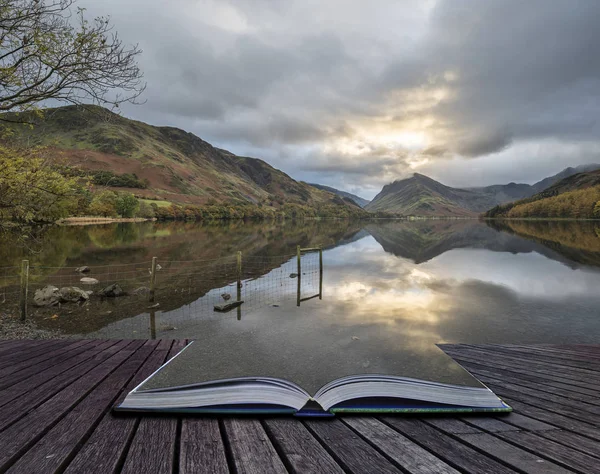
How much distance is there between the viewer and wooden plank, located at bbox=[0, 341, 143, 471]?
9.47 ft

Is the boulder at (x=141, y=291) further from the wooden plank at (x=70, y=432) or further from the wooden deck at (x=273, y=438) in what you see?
the wooden plank at (x=70, y=432)

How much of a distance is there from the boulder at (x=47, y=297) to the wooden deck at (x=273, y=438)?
15015 millimetres

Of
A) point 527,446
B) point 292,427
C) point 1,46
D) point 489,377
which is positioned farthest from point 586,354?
point 1,46

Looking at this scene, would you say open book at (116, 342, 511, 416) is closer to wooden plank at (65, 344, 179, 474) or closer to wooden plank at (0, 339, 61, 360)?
wooden plank at (65, 344, 179, 474)

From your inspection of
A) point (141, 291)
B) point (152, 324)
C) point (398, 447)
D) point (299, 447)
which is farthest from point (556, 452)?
point (141, 291)

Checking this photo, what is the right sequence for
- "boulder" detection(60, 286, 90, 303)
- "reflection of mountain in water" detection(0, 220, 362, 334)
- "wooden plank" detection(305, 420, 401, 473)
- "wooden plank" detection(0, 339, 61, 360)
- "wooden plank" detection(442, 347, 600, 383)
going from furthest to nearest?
"boulder" detection(60, 286, 90, 303)
"reflection of mountain in water" detection(0, 220, 362, 334)
"wooden plank" detection(0, 339, 61, 360)
"wooden plank" detection(442, 347, 600, 383)
"wooden plank" detection(305, 420, 401, 473)

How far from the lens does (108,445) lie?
9.78 ft

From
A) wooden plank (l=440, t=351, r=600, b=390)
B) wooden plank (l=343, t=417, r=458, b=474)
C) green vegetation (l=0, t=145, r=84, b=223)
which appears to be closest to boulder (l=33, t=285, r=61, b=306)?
green vegetation (l=0, t=145, r=84, b=223)

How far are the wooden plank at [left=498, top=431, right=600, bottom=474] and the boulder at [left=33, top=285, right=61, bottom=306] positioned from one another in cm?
2163

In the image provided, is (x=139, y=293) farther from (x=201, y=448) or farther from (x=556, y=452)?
(x=556, y=452)

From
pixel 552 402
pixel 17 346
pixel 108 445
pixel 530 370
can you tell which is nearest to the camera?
pixel 108 445

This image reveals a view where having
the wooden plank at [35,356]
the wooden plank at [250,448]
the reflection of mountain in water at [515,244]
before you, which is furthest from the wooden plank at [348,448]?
the reflection of mountain in water at [515,244]

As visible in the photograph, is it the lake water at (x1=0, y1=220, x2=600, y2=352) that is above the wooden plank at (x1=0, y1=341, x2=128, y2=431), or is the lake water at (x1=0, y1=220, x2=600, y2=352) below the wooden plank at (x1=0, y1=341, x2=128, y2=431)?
below

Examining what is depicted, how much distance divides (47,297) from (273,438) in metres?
20.3
